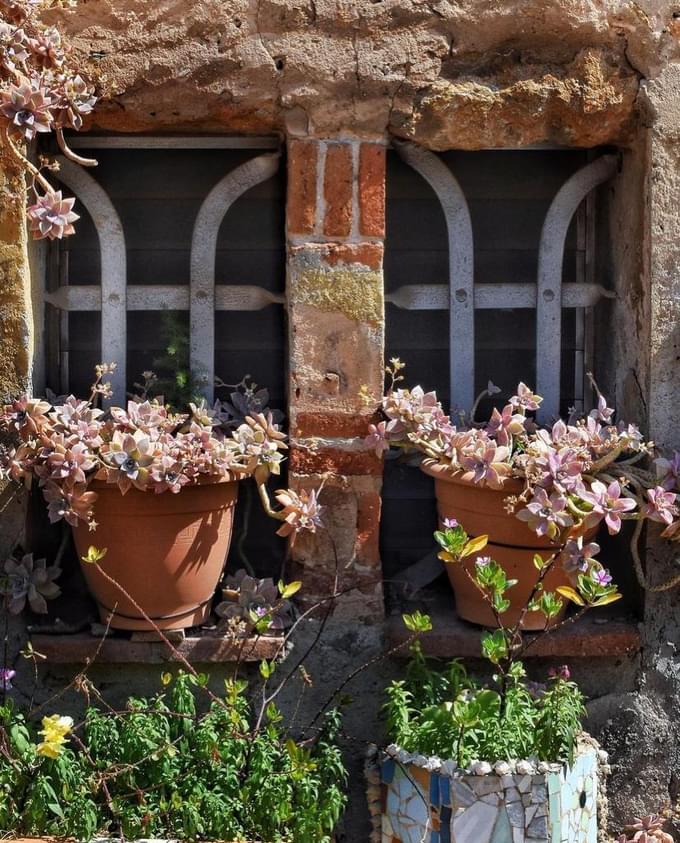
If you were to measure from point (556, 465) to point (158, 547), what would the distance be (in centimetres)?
113

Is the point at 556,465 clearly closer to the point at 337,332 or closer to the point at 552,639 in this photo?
the point at 552,639

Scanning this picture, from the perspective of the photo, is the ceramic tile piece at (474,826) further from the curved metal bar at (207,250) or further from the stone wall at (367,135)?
the curved metal bar at (207,250)

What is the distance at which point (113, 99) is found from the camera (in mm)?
3365

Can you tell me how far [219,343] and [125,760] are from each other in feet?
4.23

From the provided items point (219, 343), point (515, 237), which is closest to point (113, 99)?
point (219, 343)

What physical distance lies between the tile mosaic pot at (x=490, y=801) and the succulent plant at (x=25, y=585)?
44.3 inches

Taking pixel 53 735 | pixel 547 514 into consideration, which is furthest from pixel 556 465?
pixel 53 735

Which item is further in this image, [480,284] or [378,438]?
[480,284]

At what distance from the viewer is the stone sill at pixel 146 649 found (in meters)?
3.39

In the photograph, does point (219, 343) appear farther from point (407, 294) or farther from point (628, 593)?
point (628, 593)

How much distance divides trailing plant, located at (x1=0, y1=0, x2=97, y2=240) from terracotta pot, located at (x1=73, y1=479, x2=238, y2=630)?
76cm

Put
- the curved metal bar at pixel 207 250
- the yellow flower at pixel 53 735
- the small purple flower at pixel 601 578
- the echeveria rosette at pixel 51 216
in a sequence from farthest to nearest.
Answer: the curved metal bar at pixel 207 250 → the echeveria rosette at pixel 51 216 → the small purple flower at pixel 601 578 → the yellow flower at pixel 53 735

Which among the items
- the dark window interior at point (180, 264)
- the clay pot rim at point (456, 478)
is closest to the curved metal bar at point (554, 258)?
the clay pot rim at point (456, 478)

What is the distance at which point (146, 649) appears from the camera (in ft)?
11.2
